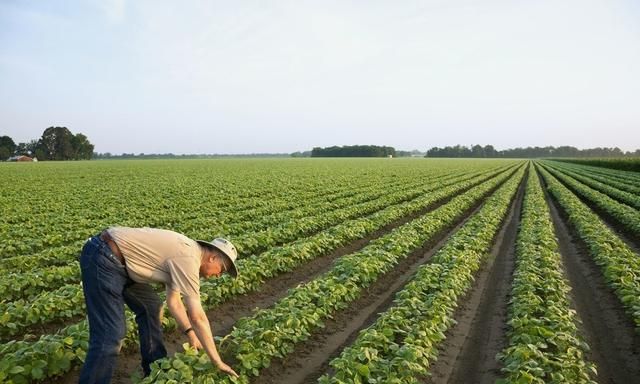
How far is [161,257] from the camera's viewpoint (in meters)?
3.86

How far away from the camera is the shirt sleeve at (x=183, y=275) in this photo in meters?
3.78

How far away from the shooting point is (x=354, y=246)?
498 inches

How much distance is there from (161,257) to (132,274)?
1.15 feet

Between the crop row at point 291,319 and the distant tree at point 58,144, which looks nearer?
the crop row at point 291,319

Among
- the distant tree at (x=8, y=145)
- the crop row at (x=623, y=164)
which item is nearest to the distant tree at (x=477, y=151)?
the crop row at (x=623, y=164)

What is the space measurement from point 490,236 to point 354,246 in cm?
410

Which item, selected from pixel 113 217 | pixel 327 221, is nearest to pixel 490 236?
pixel 327 221

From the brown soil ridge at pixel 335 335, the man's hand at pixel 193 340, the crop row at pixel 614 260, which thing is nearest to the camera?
the man's hand at pixel 193 340

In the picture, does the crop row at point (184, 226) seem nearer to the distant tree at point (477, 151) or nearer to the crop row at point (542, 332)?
the crop row at point (542, 332)

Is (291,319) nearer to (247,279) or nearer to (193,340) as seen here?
(193,340)

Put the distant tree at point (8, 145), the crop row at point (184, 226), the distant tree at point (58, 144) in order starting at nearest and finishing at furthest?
the crop row at point (184, 226) → the distant tree at point (58, 144) → the distant tree at point (8, 145)

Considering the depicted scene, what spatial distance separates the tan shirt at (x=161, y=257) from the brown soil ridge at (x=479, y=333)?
10.9 ft

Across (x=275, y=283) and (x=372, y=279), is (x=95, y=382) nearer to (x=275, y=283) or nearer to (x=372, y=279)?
(x=275, y=283)

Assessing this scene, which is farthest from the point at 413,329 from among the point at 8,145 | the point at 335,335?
the point at 8,145
